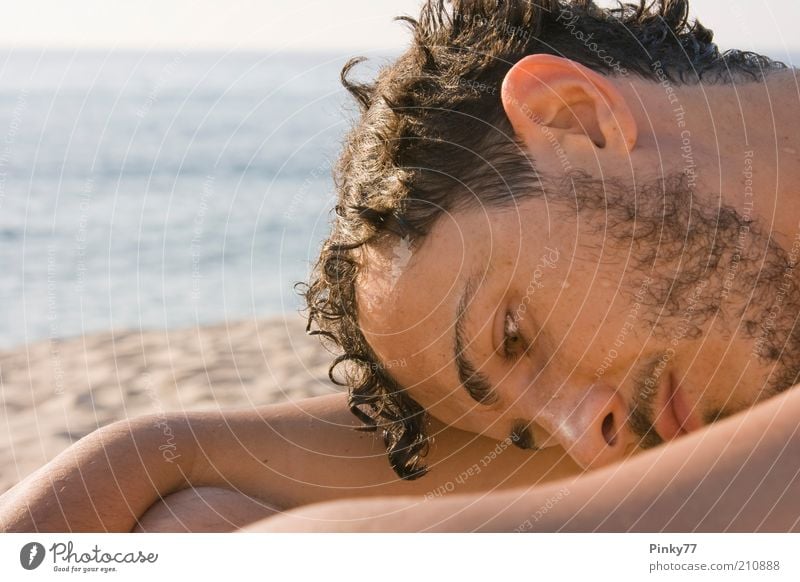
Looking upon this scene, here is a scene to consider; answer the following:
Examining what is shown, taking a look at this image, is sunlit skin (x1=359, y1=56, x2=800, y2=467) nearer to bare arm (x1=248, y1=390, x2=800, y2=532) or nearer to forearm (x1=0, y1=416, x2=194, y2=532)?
forearm (x1=0, y1=416, x2=194, y2=532)

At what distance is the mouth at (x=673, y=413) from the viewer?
1.63 m

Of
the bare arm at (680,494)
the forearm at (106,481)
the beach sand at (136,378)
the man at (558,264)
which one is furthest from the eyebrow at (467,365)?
the beach sand at (136,378)

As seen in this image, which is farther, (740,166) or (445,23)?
(445,23)

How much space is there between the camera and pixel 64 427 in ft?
9.60

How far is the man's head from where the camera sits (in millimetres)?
1574

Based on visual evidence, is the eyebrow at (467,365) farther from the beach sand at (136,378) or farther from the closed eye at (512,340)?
the beach sand at (136,378)

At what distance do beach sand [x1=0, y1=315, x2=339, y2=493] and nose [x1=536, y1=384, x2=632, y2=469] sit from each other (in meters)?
1.51

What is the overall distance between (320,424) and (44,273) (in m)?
3.64

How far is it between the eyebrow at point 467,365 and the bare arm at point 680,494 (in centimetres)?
77

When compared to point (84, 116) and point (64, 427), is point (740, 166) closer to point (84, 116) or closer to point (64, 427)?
point (64, 427)

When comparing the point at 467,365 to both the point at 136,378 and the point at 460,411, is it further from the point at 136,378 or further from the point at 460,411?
the point at 136,378

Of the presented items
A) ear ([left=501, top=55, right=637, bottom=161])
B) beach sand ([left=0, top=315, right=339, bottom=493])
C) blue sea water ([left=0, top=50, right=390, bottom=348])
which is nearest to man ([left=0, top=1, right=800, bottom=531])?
ear ([left=501, top=55, right=637, bottom=161])

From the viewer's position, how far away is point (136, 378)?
137 inches
